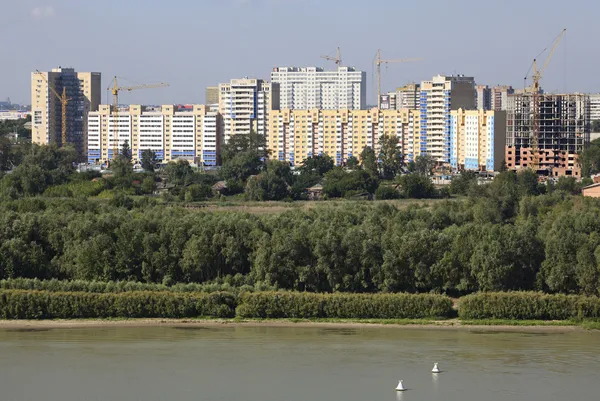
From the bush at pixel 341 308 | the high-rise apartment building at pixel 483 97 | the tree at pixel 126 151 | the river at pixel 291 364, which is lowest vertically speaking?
the river at pixel 291 364

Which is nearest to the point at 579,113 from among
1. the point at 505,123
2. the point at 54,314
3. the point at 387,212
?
the point at 505,123

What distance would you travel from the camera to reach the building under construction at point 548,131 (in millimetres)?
32062

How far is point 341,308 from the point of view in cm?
1277

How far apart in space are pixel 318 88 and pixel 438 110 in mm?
18254

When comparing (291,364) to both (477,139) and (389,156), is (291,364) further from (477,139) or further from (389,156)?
(477,139)

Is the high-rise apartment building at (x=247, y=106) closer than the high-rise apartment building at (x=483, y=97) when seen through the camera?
Yes

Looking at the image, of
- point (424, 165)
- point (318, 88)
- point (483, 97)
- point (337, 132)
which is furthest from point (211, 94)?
point (424, 165)

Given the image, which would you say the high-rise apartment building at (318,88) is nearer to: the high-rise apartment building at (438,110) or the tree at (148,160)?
the high-rise apartment building at (438,110)

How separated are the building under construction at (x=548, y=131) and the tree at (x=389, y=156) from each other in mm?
3219

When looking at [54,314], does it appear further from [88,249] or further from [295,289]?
[295,289]

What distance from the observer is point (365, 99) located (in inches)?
2200

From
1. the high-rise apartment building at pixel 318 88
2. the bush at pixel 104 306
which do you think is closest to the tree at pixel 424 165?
the high-rise apartment building at pixel 318 88

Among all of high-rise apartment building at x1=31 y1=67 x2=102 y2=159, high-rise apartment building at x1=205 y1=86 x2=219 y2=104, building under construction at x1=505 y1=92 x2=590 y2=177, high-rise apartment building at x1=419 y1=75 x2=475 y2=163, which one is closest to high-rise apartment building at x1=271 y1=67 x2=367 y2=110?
high-rise apartment building at x1=205 y1=86 x2=219 y2=104

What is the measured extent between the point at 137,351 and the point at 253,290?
250 centimetres
